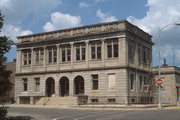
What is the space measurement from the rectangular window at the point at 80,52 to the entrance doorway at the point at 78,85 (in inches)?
120

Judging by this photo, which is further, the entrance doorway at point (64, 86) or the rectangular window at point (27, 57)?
the rectangular window at point (27, 57)

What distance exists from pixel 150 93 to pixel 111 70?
1006cm

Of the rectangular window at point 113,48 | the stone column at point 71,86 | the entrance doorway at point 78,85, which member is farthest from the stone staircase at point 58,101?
the rectangular window at point 113,48

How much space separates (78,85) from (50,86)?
536cm

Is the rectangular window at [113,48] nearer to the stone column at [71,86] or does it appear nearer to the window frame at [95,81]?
the window frame at [95,81]

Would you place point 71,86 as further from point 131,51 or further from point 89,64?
point 131,51

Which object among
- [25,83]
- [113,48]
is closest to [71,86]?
[113,48]

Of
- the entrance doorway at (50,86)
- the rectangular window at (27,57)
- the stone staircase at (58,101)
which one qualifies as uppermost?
the rectangular window at (27,57)

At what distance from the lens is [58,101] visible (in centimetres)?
4222

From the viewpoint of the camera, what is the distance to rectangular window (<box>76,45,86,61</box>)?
43.9m

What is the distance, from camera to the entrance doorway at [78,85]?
4431 centimetres

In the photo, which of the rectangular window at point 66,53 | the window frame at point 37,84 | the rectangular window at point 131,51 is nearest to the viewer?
the rectangular window at point 131,51

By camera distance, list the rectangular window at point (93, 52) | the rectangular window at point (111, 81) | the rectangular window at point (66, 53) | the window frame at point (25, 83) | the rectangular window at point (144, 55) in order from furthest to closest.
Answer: the window frame at point (25, 83) → the rectangular window at point (144, 55) → the rectangular window at point (66, 53) → the rectangular window at point (93, 52) → the rectangular window at point (111, 81)

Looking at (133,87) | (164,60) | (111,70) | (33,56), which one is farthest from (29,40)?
(164,60)
